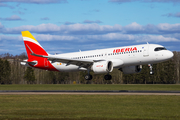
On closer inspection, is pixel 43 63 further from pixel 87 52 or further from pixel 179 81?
pixel 179 81

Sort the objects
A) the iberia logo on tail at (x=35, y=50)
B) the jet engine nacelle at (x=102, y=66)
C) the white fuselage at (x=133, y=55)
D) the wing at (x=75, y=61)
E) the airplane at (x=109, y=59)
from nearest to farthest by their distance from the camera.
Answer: the white fuselage at (x=133, y=55), the airplane at (x=109, y=59), the jet engine nacelle at (x=102, y=66), the wing at (x=75, y=61), the iberia logo on tail at (x=35, y=50)

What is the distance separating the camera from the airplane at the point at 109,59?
160 ft

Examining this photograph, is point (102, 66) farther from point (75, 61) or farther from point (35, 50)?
point (35, 50)

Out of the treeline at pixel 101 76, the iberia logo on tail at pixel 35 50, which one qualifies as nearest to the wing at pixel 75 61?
the iberia logo on tail at pixel 35 50

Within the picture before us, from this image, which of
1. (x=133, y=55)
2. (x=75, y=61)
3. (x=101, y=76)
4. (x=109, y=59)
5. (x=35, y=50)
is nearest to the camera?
(x=133, y=55)

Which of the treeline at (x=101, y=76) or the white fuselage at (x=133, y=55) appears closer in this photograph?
the white fuselage at (x=133, y=55)

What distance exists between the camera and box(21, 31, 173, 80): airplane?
48625mm

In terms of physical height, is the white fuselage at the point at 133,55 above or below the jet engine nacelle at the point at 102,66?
above

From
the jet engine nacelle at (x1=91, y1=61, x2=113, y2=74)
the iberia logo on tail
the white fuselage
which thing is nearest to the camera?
the white fuselage

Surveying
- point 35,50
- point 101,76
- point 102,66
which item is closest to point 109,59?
point 102,66

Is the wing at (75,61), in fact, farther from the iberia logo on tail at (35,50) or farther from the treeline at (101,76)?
the treeline at (101,76)

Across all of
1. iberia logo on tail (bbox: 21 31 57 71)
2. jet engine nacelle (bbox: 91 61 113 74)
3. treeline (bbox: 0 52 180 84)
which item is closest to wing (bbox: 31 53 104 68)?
jet engine nacelle (bbox: 91 61 113 74)

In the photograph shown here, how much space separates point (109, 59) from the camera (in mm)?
52094

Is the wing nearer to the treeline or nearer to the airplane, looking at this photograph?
the airplane
